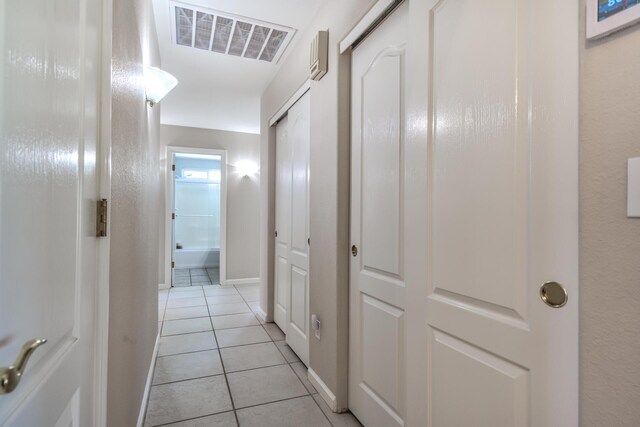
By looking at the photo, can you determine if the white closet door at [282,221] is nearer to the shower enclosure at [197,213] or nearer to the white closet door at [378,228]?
the white closet door at [378,228]

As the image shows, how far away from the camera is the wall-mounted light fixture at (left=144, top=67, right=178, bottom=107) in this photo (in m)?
1.89

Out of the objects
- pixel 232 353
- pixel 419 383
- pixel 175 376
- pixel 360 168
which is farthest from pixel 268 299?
pixel 419 383

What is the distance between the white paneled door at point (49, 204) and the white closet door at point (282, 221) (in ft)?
6.65

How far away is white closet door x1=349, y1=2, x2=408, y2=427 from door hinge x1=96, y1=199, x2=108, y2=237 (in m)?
1.12

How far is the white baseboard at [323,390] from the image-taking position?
73.4 inches

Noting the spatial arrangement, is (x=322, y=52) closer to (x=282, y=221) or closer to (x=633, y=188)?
(x=282, y=221)

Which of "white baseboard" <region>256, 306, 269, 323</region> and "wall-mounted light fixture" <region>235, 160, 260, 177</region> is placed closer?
"white baseboard" <region>256, 306, 269, 323</region>

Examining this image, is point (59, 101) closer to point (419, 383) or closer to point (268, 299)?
point (419, 383)

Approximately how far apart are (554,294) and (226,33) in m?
2.60

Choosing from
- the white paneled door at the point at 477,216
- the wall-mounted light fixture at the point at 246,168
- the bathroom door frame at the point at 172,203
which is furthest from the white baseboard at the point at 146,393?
the wall-mounted light fixture at the point at 246,168

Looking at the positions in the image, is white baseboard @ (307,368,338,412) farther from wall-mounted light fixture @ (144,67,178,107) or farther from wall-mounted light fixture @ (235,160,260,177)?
wall-mounted light fixture @ (235,160,260,177)

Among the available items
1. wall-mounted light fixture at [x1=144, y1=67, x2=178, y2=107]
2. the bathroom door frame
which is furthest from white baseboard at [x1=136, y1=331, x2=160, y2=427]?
the bathroom door frame

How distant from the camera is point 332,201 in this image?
1.91 metres

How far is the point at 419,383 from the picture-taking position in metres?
1.24
